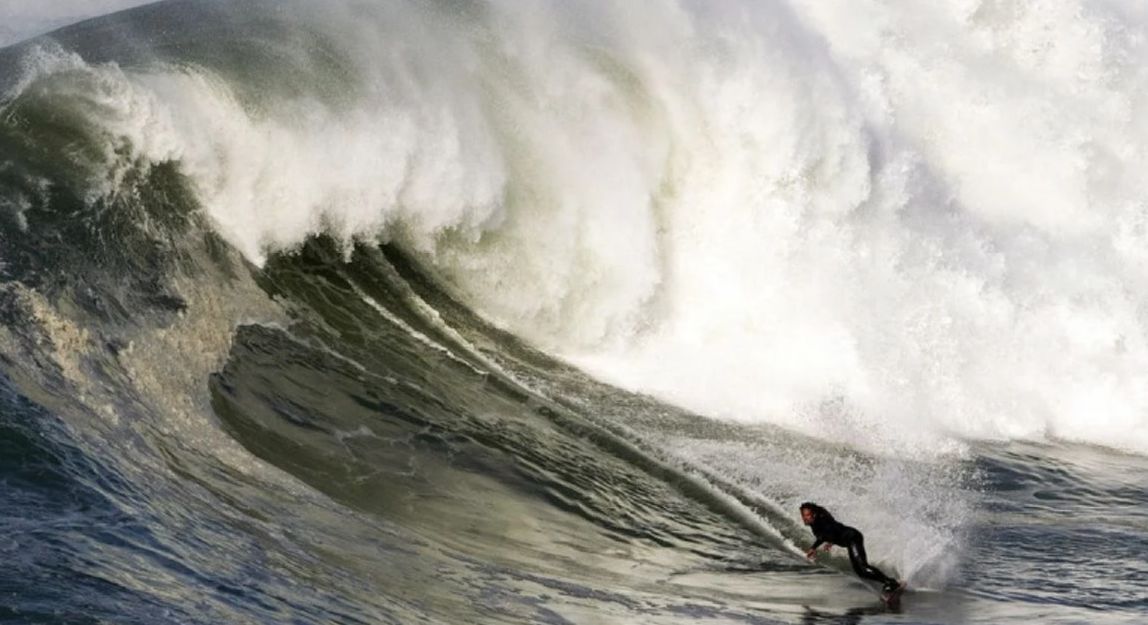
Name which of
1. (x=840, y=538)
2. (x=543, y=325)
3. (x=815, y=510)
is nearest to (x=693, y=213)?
(x=543, y=325)

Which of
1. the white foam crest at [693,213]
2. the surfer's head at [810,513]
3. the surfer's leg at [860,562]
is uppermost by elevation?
the white foam crest at [693,213]

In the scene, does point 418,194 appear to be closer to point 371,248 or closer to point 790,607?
point 371,248

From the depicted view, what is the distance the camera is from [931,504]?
462 inches

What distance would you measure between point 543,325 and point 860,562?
5.32 meters

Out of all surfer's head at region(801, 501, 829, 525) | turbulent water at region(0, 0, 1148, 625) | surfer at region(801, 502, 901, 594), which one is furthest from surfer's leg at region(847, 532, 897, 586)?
surfer's head at region(801, 501, 829, 525)

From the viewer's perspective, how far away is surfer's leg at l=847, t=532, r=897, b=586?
973 centimetres

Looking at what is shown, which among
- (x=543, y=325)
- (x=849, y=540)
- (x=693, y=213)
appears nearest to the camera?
(x=849, y=540)

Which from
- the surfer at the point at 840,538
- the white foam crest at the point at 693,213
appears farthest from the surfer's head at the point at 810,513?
the white foam crest at the point at 693,213

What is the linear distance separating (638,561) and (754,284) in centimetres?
591

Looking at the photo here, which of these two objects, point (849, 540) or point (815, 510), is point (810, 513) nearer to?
point (815, 510)

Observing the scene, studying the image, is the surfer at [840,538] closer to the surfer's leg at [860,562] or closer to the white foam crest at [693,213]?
the surfer's leg at [860,562]

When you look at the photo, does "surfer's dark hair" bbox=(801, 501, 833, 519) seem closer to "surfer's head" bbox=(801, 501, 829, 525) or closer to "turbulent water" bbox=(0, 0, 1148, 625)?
"surfer's head" bbox=(801, 501, 829, 525)

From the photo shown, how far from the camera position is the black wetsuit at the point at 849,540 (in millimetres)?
9734

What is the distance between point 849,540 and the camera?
9.74 meters
